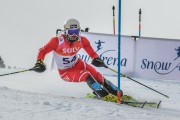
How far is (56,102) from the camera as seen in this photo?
4.51m

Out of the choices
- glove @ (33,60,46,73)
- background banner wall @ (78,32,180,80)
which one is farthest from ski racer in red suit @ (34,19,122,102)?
background banner wall @ (78,32,180,80)

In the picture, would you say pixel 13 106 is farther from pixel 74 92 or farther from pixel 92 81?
pixel 74 92

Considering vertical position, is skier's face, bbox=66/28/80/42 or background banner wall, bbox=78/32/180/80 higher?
skier's face, bbox=66/28/80/42

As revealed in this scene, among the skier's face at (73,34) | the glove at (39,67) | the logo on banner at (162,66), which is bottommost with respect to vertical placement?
the logo on banner at (162,66)

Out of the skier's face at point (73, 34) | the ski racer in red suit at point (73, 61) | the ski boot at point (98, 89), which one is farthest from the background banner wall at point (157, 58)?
the ski boot at point (98, 89)

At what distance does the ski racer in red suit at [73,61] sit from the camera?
20.2 feet

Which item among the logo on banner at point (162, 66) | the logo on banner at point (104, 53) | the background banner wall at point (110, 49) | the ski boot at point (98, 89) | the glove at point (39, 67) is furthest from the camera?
the logo on banner at point (104, 53)

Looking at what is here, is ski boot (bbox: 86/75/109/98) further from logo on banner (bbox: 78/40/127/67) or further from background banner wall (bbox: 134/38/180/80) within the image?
logo on banner (bbox: 78/40/127/67)


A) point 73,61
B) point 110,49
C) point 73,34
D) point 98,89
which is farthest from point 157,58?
point 98,89

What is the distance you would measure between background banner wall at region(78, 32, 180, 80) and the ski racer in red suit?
4138mm

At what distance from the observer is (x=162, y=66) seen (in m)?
10.9

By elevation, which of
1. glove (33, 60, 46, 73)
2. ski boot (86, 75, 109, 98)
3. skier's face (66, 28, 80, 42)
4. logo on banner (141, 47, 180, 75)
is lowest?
logo on banner (141, 47, 180, 75)

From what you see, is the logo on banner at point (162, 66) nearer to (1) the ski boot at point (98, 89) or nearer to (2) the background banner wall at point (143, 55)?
(2) the background banner wall at point (143, 55)

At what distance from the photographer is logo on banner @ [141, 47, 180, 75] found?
35.6 ft
